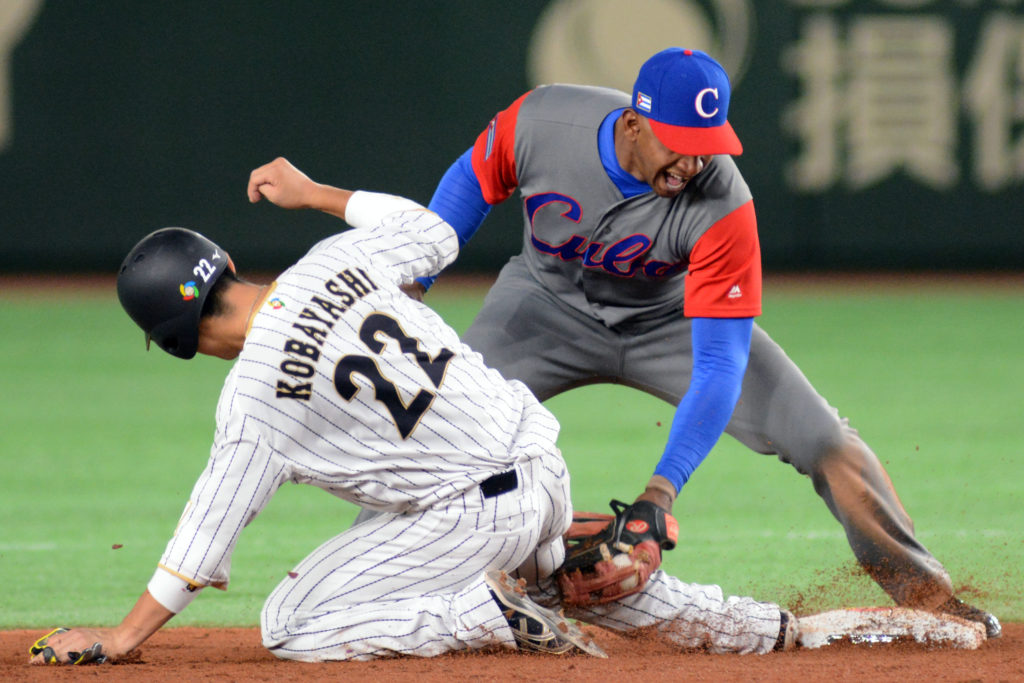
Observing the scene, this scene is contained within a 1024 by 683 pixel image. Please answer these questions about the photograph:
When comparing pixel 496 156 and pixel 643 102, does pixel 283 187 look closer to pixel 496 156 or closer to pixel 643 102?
pixel 496 156

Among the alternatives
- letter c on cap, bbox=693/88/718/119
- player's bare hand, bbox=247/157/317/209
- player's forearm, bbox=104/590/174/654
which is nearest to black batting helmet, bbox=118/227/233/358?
player's bare hand, bbox=247/157/317/209

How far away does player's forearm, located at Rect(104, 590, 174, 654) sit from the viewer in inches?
140

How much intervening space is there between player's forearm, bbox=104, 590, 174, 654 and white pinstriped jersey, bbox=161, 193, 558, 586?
5.4 inches

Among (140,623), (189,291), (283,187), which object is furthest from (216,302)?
(140,623)

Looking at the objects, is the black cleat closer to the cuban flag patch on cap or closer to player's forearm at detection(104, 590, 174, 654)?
the cuban flag patch on cap

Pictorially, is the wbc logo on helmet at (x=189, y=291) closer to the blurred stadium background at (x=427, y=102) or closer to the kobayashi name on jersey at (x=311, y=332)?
the kobayashi name on jersey at (x=311, y=332)

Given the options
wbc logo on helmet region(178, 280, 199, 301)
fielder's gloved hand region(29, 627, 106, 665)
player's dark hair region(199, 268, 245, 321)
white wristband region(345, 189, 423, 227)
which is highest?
white wristband region(345, 189, 423, 227)

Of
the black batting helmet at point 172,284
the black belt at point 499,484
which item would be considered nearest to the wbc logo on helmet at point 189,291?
the black batting helmet at point 172,284

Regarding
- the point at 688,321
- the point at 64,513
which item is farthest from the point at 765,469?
the point at 64,513

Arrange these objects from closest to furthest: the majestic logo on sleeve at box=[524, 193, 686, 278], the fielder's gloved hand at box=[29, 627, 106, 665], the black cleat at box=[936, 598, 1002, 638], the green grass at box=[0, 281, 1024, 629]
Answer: the fielder's gloved hand at box=[29, 627, 106, 665] → the black cleat at box=[936, 598, 1002, 638] → the majestic logo on sleeve at box=[524, 193, 686, 278] → the green grass at box=[0, 281, 1024, 629]

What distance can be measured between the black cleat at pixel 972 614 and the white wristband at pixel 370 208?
2.25m

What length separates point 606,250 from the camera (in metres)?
4.70

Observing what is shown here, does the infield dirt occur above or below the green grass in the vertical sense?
above

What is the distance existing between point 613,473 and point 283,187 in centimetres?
325
